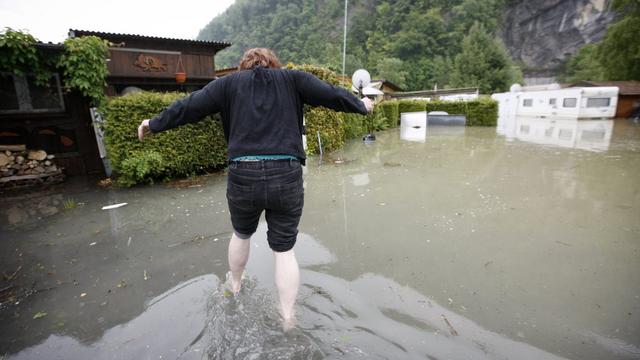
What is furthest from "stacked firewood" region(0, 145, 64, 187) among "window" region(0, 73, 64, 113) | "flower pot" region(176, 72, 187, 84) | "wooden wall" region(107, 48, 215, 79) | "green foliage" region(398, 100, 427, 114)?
"green foliage" region(398, 100, 427, 114)

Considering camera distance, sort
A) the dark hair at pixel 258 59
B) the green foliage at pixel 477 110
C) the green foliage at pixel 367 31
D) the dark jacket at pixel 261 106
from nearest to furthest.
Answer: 1. the dark jacket at pixel 261 106
2. the dark hair at pixel 258 59
3. the green foliage at pixel 477 110
4. the green foliage at pixel 367 31

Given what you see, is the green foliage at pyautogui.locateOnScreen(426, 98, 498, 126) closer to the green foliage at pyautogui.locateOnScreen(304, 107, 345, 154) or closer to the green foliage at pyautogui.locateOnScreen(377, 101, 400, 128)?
the green foliage at pyautogui.locateOnScreen(377, 101, 400, 128)

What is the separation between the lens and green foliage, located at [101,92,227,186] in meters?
5.91

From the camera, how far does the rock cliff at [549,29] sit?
54.8 meters

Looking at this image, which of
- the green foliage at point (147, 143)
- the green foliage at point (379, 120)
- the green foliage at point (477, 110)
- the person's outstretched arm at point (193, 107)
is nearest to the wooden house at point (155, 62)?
the green foliage at point (147, 143)

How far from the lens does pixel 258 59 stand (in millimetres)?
1990

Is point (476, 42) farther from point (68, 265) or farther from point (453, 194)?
point (68, 265)

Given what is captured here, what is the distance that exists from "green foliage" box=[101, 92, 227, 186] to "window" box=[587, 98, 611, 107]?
91.7ft

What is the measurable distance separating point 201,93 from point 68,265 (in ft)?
8.45

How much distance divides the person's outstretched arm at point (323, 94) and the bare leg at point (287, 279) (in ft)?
3.18

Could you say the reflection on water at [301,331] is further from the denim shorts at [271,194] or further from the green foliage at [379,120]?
the green foliage at [379,120]

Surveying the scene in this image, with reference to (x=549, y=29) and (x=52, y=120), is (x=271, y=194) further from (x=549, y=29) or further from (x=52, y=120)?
(x=549, y=29)

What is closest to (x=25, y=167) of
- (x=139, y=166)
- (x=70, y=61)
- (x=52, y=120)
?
(x=52, y=120)

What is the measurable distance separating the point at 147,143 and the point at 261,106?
5.07 meters
